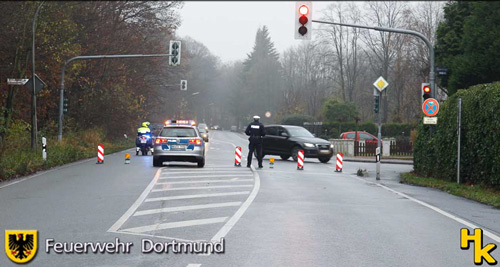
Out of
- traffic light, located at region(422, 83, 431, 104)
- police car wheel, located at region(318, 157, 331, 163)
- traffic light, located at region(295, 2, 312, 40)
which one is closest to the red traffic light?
traffic light, located at region(295, 2, 312, 40)

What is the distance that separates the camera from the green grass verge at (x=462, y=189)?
15434 mm

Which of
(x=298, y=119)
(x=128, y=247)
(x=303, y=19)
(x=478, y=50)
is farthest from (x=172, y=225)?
(x=298, y=119)

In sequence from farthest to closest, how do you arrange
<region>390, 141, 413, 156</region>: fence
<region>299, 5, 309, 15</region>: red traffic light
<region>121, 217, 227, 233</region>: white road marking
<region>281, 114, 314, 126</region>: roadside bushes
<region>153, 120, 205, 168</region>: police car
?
<region>281, 114, 314, 126</region>: roadside bushes, <region>390, 141, 413, 156</region>: fence, <region>153, 120, 205, 168</region>: police car, <region>299, 5, 309, 15</region>: red traffic light, <region>121, 217, 227, 233</region>: white road marking

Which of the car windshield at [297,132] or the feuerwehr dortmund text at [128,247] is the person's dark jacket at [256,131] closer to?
the car windshield at [297,132]

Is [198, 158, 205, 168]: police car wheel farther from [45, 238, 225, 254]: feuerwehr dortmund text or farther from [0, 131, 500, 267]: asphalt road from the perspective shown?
[45, 238, 225, 254]: feuerwehr dortmund text

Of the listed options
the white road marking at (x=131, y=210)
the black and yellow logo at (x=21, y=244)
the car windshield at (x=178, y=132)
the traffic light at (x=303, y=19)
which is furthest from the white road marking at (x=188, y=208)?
the car windshield at (x=178, y=132)

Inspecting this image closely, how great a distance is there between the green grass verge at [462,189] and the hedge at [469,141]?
35 centimetres

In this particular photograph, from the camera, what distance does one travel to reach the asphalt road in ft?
26.9

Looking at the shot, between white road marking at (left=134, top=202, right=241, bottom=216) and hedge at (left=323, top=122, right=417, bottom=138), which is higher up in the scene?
hedge at (left=323, top=122, right=417, bottom=138)

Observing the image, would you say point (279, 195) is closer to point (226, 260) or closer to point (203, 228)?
point (203, 228)

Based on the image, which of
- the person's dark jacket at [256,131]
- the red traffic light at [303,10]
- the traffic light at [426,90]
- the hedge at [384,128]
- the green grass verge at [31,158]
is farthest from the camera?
the hedge at [384,128]

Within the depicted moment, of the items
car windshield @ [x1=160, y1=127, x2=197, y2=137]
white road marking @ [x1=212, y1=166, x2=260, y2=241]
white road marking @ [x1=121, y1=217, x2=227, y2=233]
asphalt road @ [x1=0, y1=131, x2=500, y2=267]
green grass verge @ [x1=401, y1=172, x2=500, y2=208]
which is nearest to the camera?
asphalt road @ [x1=0, y1=131, x2=500, y2=267]

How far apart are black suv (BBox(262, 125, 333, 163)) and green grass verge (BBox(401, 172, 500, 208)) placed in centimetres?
838

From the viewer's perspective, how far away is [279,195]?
15.4 m
